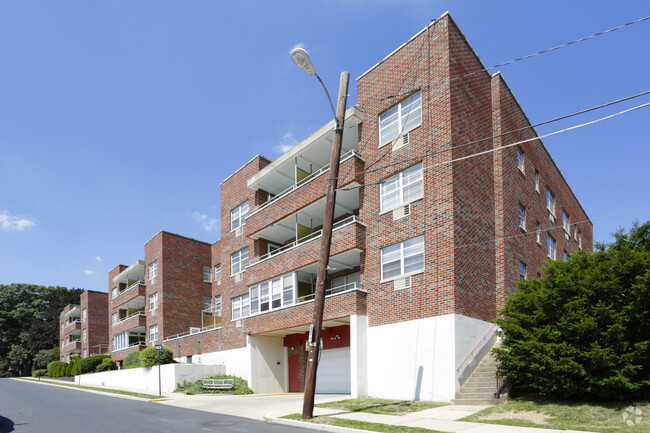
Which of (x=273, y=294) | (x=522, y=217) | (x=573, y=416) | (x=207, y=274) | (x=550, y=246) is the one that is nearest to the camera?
(x=573, y=416)

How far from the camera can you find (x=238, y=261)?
32.5m

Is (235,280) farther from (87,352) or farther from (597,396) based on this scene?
(87,352)

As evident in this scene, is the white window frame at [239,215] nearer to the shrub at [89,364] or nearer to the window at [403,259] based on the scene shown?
the window at [403,259]

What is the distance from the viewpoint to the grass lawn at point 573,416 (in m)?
11.8

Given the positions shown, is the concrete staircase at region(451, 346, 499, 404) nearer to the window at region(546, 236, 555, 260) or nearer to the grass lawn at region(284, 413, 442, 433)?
the grass lawn at region(284, 413, 442, 433)

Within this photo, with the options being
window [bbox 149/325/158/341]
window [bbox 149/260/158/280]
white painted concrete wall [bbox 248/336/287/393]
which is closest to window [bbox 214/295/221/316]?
window [bbox 149/325/158/341]

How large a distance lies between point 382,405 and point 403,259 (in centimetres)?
544

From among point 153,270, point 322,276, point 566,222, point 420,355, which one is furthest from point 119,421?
point 153,270

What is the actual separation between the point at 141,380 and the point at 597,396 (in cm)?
2695

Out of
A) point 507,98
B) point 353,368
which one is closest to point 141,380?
point 353,368

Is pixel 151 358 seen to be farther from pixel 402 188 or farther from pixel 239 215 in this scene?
pixel 402 188

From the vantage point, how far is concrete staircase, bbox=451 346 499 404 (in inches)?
641

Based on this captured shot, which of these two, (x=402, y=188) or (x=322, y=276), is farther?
(x=402, y=188)

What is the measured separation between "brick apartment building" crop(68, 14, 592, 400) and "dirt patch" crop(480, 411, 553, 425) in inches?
126
